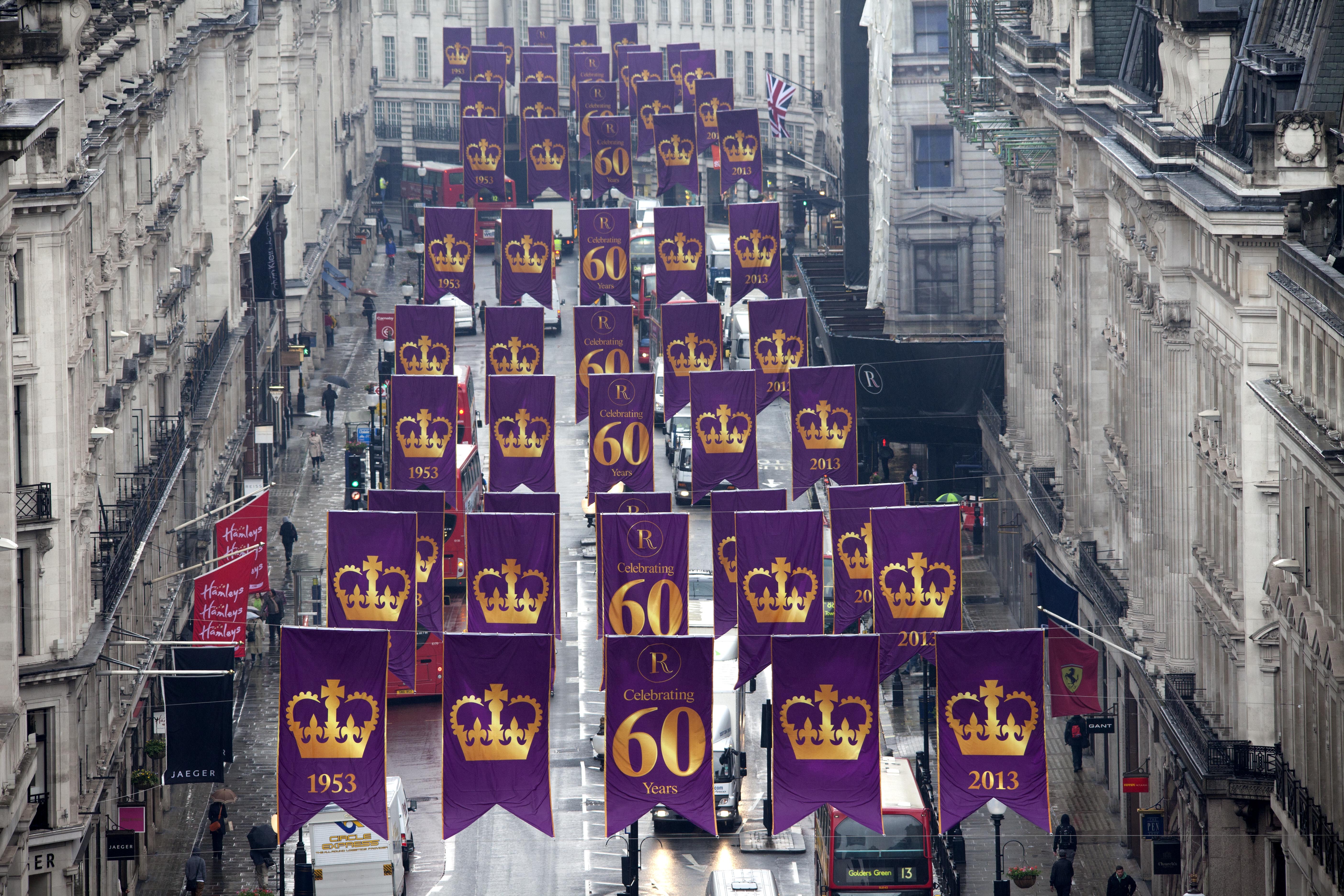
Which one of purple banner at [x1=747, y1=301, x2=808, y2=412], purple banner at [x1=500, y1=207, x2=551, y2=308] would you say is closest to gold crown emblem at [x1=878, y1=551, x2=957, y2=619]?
purple banner at [x1=747, y1=301, x2=808, y2=412]

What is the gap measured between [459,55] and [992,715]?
11900 cm

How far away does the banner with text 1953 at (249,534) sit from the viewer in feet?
220

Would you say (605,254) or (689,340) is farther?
(605,254)

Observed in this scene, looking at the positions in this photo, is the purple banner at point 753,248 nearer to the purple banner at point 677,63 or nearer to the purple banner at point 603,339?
the purple banner at point 603,339

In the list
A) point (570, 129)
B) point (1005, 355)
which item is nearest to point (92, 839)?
point (1005, 355)

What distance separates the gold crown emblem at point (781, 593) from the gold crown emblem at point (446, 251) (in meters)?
45.4

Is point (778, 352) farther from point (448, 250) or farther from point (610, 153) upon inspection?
point (610, 153)

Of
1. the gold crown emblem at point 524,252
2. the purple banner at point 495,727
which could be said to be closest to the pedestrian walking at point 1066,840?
the purple banner at point 495,727

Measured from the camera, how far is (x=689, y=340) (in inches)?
3366

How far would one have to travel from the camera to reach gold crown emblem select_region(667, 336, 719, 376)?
85.4 meters

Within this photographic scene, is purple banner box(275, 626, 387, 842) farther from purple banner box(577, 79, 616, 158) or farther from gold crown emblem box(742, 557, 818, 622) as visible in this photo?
purple banner box(577, 79, 616, 158)

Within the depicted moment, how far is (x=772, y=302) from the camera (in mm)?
84000

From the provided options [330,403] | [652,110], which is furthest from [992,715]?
[652,110]

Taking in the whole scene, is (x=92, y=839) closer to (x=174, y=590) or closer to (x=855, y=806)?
(x=174, y=590)
